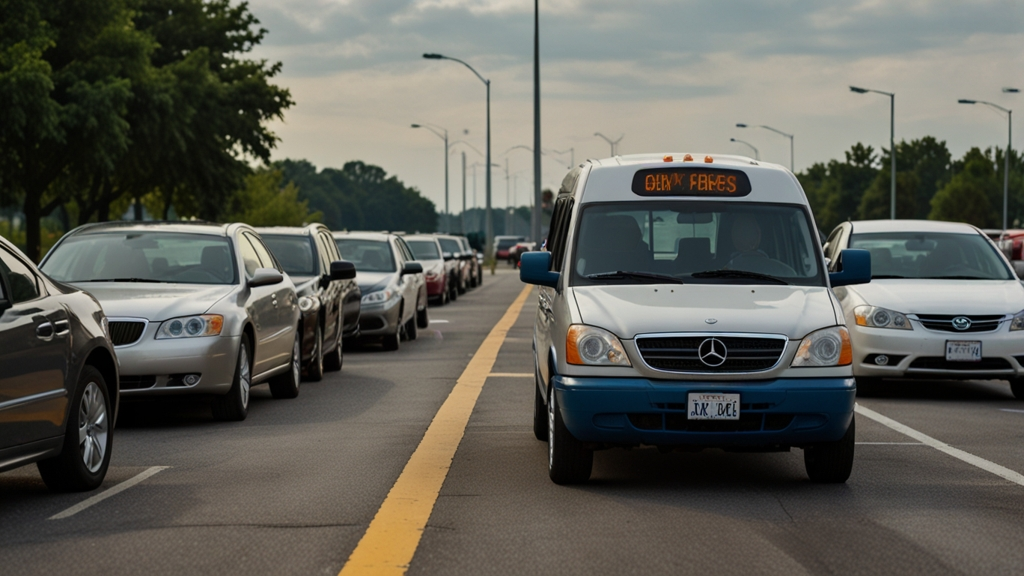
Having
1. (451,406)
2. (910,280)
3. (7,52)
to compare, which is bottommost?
(451,406)

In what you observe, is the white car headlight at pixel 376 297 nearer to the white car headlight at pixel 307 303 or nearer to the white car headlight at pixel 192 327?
the white car headlight at pixel 307 303

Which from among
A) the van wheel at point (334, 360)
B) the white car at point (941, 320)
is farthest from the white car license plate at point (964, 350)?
the van wheel at point (334, 360)

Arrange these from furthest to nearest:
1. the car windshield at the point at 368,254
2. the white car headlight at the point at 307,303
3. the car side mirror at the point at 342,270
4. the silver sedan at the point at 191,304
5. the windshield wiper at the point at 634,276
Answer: the car windshield at the point at 368,254
the car side mirror at the point at 342,270
the white car headlight at the point at 307,303
the silver sedan at the point at 191,304
the windshield wiper at the point at 634,276

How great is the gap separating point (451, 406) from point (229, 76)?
144ft

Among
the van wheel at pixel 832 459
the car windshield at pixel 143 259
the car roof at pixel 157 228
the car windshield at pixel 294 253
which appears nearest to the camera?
the van wheel at pixel 832 459

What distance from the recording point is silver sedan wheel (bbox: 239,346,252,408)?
11.1 metres

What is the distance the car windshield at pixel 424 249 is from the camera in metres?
33.3

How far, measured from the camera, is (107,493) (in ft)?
25.6

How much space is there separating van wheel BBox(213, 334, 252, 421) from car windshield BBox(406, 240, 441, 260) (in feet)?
71.7

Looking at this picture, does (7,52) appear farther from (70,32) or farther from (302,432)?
(302,432)

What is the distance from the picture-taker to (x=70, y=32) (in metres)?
41.1

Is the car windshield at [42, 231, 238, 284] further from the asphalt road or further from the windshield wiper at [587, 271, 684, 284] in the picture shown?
the windshield wiper at [587, 271, 684, 284]

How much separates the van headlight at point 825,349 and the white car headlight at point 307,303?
7.03 m

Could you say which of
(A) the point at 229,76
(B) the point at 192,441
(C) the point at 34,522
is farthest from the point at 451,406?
(A) the point at 229,76
